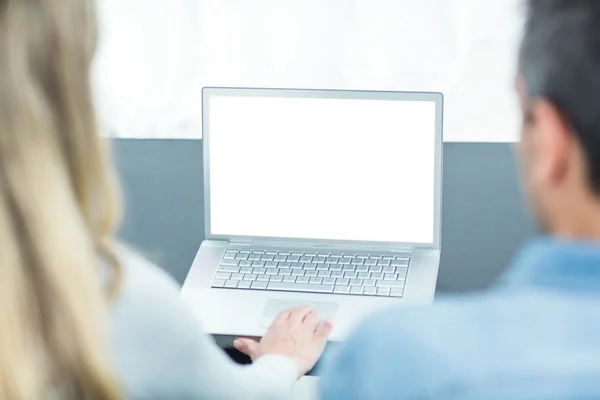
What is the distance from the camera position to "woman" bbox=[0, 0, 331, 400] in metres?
0.83

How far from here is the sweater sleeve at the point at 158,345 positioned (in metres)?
0.94

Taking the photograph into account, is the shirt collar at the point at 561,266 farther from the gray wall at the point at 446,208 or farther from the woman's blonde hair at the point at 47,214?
the gray wall at the point at 446,208

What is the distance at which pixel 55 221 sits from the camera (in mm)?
840

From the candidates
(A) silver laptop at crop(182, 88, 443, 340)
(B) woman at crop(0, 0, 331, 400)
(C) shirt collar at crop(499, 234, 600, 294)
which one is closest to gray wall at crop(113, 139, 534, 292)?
(A) silver laptop at crop(182, 88, 443, 340)

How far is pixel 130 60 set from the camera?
7.28 feet

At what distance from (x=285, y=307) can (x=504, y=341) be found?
75cm

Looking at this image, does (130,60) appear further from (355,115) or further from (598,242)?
(598,242)

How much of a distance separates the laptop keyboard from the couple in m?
0.38

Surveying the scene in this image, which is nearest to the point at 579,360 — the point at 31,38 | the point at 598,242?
the point at 598,242

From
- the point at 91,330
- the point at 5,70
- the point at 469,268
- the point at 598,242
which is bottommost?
the point at 469,268

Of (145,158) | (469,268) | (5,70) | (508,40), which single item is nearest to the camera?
(5,70)

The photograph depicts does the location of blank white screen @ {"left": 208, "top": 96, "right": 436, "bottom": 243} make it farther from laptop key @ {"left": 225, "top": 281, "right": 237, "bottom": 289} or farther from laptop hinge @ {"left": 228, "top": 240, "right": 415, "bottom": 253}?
laptop key @ {"left": 225, "top": 281, "right": 237, "bottom": 289}

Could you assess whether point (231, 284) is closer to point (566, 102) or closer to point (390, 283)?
point (390, 283)

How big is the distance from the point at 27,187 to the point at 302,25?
4.59 feet
